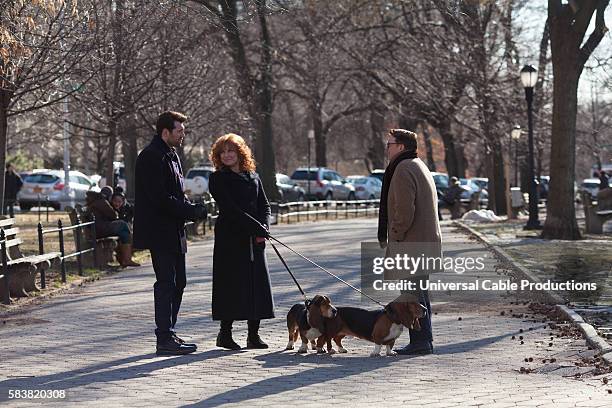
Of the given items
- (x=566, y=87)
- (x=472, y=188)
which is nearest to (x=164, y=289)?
(x=566, y=87)

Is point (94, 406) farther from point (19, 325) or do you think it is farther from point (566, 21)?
point (566, 21)

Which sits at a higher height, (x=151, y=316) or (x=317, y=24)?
(x=317, y=24)

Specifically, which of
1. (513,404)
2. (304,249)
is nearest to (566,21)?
(304,249)

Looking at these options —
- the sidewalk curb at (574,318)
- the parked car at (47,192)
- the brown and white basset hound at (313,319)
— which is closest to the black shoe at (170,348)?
the brown and white basset hound at (313,319)

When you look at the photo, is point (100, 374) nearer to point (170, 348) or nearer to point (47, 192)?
point (170, 348)

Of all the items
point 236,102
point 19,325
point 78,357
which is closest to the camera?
point 78,357

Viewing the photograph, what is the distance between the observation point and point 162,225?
1119cm

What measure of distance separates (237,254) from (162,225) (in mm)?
750

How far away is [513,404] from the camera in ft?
28.2

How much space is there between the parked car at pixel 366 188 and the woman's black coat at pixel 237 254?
51251 millimetres

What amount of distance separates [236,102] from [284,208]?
434 centimetres

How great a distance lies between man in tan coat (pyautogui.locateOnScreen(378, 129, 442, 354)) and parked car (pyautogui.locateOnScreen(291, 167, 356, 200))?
48973 mm

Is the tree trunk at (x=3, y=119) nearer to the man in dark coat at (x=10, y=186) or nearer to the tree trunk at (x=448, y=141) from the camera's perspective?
the man in dark coat at (x=10, y=186)

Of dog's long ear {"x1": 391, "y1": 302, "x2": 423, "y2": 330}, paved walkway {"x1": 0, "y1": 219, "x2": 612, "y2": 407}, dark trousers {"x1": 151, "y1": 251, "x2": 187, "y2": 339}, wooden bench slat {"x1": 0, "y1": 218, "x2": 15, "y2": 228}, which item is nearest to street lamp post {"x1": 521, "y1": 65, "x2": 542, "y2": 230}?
paved walkway {"x1": 0, "y1": 219, "x2": 612, "y2": 407}
